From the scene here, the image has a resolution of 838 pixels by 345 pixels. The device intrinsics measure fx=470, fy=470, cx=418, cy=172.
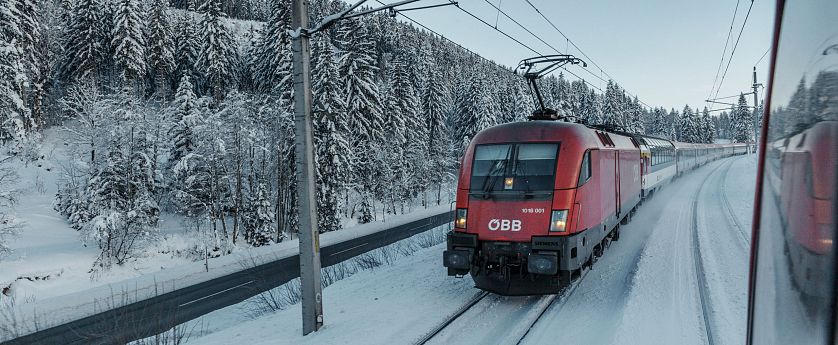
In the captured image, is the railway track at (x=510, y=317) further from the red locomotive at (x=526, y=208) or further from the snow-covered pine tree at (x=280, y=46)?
the snow-covered pine tree at (x=280, y=46)

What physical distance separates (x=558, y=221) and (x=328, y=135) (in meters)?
24.4

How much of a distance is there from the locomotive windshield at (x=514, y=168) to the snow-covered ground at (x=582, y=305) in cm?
214

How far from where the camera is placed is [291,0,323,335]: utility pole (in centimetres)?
770

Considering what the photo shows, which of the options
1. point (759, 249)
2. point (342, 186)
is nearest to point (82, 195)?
point (342, 186)

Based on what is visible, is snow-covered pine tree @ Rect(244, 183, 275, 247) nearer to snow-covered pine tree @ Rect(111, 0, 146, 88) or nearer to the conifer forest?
the conifer forest

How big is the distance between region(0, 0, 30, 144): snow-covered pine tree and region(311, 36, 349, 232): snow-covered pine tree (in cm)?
1869

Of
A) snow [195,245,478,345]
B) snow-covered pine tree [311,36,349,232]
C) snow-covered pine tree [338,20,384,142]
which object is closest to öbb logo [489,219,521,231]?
snow [195,245,478,345]

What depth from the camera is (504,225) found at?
28.0 feet

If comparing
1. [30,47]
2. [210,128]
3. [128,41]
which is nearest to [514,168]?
[210,128]

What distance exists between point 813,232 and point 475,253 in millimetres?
7646

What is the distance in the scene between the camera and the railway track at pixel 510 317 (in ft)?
22.7

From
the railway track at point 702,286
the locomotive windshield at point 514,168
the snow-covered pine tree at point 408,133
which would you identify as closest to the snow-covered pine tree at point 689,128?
the snow-covered pine tree at point 408,133

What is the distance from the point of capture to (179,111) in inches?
1286

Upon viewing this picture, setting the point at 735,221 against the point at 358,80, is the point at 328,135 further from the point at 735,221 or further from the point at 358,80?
the point at 735,221
